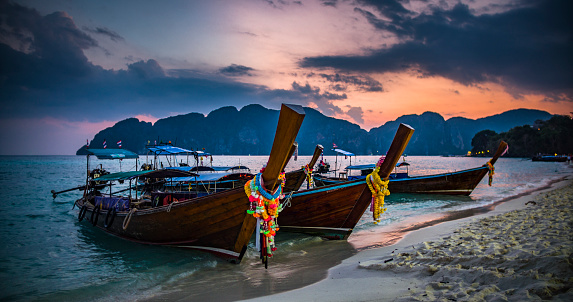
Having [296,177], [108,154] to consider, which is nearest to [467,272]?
[296,177]

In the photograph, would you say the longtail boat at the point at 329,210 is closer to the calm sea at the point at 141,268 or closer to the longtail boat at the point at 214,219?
the calm sea at the point at 141,268

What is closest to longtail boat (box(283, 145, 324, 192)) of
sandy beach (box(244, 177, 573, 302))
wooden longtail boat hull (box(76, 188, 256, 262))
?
wooden longtail boat hull (box(76, 188, 256, 262))

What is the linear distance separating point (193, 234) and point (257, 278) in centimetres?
234

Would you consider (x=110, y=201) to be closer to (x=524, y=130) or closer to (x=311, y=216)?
(x=311, y=216)

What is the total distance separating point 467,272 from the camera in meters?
4.38

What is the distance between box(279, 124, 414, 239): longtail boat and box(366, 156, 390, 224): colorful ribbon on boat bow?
133mm

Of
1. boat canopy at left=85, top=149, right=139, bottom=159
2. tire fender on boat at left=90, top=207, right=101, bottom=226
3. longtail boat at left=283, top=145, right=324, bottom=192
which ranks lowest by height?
tire fender on boat at left=90, top=207, right=101, bottom=226

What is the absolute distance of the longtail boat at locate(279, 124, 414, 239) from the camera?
8.03 meters

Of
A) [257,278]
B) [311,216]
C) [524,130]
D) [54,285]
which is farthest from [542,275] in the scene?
[524,130]

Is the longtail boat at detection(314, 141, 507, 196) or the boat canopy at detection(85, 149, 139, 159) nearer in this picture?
the boat canopy at detection(85, 149, 139, 159)

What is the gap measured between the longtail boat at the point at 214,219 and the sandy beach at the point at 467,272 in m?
1.97

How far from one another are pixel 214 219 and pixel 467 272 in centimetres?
510

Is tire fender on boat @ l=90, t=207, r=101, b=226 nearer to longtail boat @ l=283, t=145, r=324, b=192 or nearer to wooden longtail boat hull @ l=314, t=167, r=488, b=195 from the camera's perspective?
longtail boat @ l=283, t=145, r=324, b=192

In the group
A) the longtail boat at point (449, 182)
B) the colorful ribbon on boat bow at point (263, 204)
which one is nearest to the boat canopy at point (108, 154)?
the colorful ribbon on boat bow at point (263, 204)
